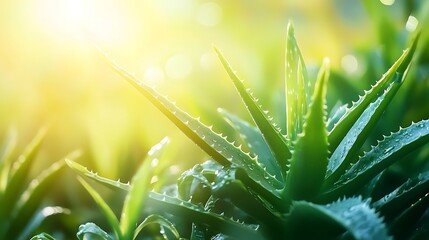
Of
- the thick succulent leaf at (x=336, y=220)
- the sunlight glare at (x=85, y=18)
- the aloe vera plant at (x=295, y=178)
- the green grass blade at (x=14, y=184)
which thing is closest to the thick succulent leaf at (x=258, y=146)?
the aloe vera plant at (x=295, y=178)

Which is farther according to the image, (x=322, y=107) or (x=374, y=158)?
(x=374, y=158)

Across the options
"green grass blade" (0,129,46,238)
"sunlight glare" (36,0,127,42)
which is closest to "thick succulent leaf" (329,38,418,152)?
"green grass blade" (0,129,46,238)

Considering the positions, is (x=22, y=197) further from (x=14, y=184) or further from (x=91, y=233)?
Answer: (x=91, y=233)

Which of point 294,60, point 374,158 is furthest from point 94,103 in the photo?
point 374,158

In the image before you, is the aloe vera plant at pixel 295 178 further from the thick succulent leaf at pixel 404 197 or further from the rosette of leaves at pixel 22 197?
the rosette of leaves at pixel 22 197

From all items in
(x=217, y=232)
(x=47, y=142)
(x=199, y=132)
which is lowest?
(x=217, y=232)

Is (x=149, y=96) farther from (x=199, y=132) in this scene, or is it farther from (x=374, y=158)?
(x=374, y=158)

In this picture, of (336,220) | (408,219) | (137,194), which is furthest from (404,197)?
(137,194)
